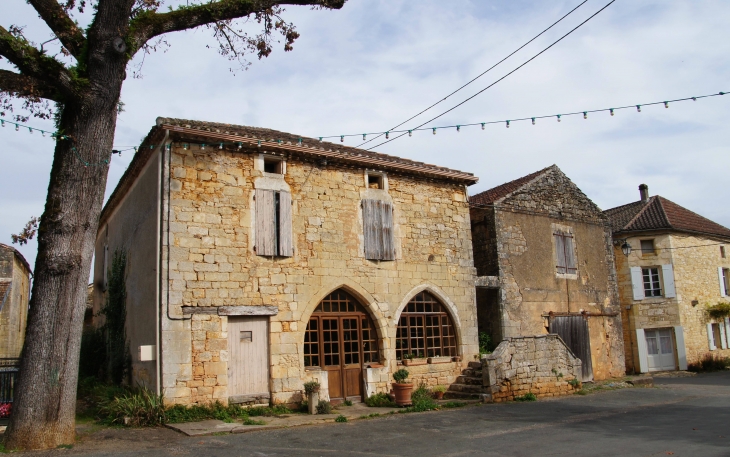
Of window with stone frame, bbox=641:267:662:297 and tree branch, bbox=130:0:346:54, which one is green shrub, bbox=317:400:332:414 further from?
window with stone frame, bbox=641:267:662:297

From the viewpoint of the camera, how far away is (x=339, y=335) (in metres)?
12.5

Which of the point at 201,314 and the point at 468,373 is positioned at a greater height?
the point at 201,314

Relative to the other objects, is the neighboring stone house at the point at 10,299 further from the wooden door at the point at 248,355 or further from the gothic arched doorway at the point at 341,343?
the gothic arched doorway at the point at 341,343

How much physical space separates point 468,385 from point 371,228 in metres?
4.22

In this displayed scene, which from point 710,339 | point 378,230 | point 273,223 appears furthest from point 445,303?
point 710,339

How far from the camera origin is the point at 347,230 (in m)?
12.8

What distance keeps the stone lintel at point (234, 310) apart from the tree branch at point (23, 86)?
14.0 feet

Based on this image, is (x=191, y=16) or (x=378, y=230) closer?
(x=191, y=16)

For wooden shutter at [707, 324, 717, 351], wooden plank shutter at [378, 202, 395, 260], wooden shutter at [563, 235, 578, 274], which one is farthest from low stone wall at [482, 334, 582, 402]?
wooden shutter at [707, 324, 717, 351]

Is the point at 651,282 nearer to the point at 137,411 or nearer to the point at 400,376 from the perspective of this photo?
the point at 400,376

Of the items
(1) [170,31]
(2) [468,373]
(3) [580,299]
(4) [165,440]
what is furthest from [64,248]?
(3) [580,299]

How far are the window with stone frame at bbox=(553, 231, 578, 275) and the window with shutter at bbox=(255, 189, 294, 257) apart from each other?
8720 mm

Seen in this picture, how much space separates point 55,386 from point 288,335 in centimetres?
456

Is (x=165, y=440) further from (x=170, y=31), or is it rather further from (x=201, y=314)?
(x=170, y=31)
